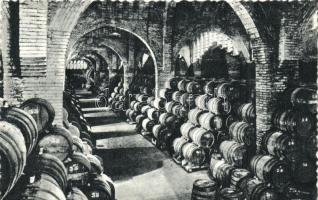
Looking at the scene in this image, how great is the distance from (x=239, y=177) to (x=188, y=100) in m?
4.36

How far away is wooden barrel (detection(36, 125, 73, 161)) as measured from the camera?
6.13 metres

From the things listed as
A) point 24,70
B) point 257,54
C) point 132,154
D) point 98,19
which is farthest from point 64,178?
point 98,19

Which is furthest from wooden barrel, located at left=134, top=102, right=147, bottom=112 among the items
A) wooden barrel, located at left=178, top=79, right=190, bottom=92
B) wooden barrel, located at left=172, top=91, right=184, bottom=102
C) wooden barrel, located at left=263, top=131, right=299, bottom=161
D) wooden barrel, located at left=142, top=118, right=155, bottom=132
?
wooden barrel, located at left=263, top=131, right=299, bottom=161

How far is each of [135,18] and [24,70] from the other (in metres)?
8.59

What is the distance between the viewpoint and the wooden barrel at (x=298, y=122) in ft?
22.9

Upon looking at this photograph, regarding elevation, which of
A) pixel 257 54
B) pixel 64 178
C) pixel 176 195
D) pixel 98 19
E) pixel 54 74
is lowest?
pixel 176 195

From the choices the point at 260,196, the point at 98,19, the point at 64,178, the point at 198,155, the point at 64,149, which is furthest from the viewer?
the point at 98,19

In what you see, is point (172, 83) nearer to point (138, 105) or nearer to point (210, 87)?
point (210, 87)

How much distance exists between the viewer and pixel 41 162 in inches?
193

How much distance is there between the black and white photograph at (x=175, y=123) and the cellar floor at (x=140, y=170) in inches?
1.6

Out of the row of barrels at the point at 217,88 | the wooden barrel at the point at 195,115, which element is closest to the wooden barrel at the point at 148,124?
the row of barrels at the point at 217,88

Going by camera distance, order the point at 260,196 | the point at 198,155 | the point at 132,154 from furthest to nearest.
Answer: the point at 132,154, the point at 198,155, the point at 260,196

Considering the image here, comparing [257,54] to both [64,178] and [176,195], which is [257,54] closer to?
[176,195]

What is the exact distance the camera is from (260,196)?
21.9 feet
